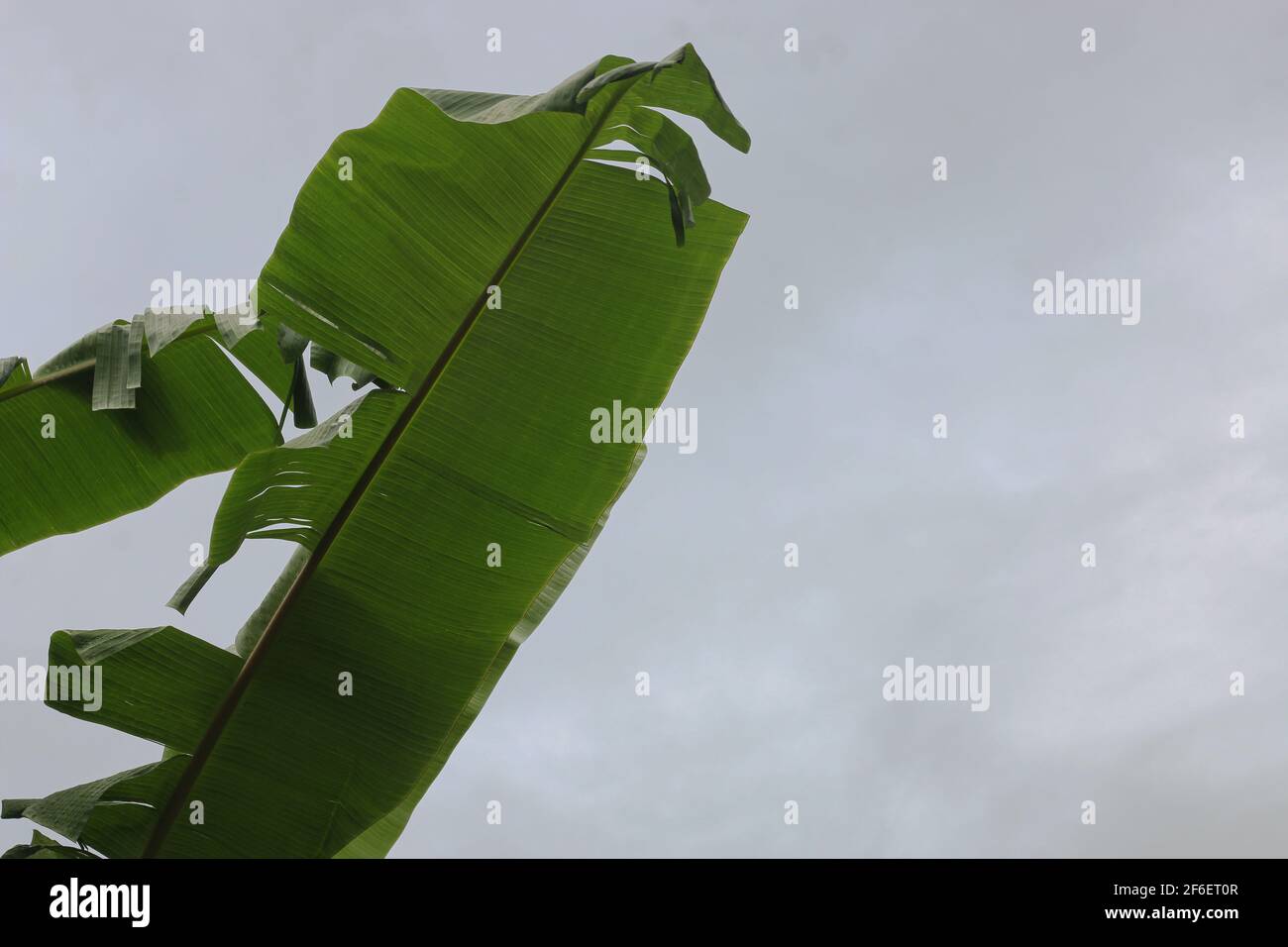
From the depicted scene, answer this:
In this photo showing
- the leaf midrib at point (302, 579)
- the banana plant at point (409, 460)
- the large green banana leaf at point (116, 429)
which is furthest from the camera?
the large green banana leaf at point (116, 429)

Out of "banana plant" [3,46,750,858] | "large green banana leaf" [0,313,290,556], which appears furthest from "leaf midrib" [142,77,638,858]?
"large green banana leaf" [0,313,290,556]

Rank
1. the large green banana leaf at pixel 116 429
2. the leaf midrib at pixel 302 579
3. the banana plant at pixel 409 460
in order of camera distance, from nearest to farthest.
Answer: the banana plant at pixel 409 460 < the leaf midrib at pixel 302 579 < the large green banana leaf at pixel 116 429

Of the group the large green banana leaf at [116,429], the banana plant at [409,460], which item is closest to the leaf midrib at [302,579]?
the banana plant at [409,460]

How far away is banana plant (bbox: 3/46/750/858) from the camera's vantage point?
1985 millimetres

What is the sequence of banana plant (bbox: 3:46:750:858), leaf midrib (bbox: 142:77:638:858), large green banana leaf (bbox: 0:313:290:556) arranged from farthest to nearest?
large green banana leaf (bbox: 0:313:290:556) < leaf midrib (bbox: 142:77:638:858) < banana plant (bbox: 3:46:750:858)

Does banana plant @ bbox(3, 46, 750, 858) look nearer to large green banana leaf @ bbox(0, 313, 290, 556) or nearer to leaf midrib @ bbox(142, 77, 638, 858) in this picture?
leaf midrib @ bbox(142, 77, 638, 858)

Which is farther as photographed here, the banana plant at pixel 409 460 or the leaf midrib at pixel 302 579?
the leaf midrib at pixel 302 579

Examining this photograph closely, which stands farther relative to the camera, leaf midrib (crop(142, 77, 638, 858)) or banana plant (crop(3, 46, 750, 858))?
leaf midrib (crop(142, 77, 638, 858))

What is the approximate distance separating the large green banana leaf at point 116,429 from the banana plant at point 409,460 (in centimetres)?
43

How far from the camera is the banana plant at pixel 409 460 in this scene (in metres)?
1.99

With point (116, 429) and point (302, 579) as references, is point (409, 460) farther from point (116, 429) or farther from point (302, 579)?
point (116, 429)

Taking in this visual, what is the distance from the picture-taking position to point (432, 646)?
2.17 m

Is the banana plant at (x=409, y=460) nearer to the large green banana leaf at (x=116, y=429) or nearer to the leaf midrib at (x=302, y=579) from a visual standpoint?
the leaf midrib at (x=302, y=579)

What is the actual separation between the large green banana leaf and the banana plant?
0.43 m
